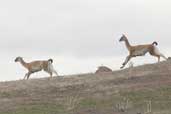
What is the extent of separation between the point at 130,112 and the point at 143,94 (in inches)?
139

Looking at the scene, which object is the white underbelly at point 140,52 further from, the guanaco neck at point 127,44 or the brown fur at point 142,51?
the guanaco neck at point 127,44

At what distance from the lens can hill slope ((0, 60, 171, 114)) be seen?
27.0 m

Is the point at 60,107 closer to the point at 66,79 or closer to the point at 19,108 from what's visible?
the point at 19,108

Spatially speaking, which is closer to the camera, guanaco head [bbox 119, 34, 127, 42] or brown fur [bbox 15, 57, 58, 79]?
brown fur [bbox 15, 57, 58, 79]

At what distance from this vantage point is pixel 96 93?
3000cm

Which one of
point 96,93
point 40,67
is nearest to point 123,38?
point 40,67

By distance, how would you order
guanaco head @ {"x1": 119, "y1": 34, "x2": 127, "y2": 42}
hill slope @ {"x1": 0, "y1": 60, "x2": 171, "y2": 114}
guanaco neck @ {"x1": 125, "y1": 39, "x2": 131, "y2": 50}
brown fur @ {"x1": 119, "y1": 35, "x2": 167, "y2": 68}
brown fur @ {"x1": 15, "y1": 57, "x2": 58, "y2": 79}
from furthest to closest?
guanaco head @ {"x1": 119, "y1": 34, "x2": 127, "y2": 42}
brown fur @ {"x1": 15, "y1": 57, "x2": 58, "y2": 79}
guanaco neck @ {"x1": 125, "y1": 39, "x2": 131, "y2": 50}
brown fur @ {"x1": 119, "y1": 35, "x2": 167, "y2": 68}
hill slope @ {"x1": 0, "y1": 60, "x2": 171, "y2": 114}

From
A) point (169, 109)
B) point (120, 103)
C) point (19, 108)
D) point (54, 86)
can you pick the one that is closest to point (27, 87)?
point (54, 86)

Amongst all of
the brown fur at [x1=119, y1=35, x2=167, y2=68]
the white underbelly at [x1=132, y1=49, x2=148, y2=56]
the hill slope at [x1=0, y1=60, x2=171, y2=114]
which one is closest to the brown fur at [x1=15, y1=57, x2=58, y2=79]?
the hill slope at [x1=0, y1=60, x2=171, y2=114]

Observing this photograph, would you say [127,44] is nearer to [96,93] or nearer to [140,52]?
[140,52]

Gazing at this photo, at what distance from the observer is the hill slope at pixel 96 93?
88.7 feet

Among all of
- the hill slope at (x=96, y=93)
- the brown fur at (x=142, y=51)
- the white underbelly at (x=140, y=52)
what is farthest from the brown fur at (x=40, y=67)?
the white underbelly at (x=140, y=52)

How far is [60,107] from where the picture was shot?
90.6 feet

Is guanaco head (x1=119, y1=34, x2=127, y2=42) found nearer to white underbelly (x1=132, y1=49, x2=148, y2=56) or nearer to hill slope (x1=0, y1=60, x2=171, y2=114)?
white underbelly (x1=132, y1=49, x2=148, y2=56)
